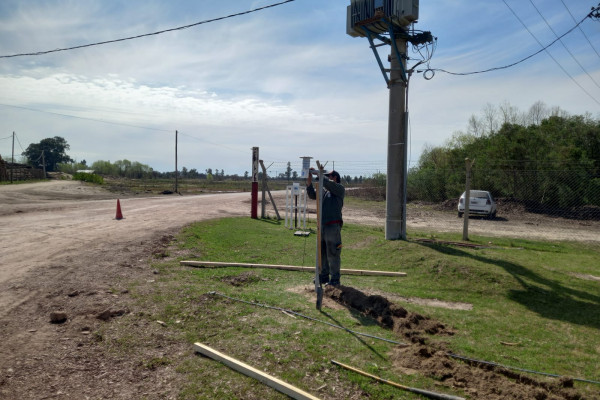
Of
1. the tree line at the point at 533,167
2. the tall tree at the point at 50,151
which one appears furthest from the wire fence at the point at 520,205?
the tall tree at the point at 50,151

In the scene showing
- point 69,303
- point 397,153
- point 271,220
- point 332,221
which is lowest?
point 69,303

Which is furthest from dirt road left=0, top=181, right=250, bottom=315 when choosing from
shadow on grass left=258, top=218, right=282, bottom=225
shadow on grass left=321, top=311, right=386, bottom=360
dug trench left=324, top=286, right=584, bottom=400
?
dug trench left=324, top=286, right=584, bottom=400

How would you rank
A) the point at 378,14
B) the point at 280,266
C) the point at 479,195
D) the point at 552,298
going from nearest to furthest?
the point at 552,298
the point at 280,266
the point at 378,14
the point at 479,195

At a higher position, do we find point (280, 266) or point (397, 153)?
point (397, 153)

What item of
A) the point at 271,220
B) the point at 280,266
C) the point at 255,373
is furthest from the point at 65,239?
the point at 271,220

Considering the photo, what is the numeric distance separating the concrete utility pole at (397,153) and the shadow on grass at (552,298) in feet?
11.0

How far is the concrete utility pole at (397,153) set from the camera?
11789mm

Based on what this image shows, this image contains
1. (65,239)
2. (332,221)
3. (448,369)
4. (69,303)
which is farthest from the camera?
(65,239)

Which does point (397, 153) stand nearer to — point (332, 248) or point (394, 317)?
point (332, 248)

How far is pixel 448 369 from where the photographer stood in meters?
4.22

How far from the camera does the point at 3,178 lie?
40.8m

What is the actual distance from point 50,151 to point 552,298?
103 metres

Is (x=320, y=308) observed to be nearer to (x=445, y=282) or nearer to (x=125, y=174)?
(x=445, y=282)

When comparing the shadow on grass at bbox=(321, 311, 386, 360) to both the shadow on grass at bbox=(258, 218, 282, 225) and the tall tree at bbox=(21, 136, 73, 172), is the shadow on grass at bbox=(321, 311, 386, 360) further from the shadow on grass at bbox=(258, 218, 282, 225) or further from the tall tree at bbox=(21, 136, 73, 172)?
the tall tree at bbox=(21, 136, 73, 172)
